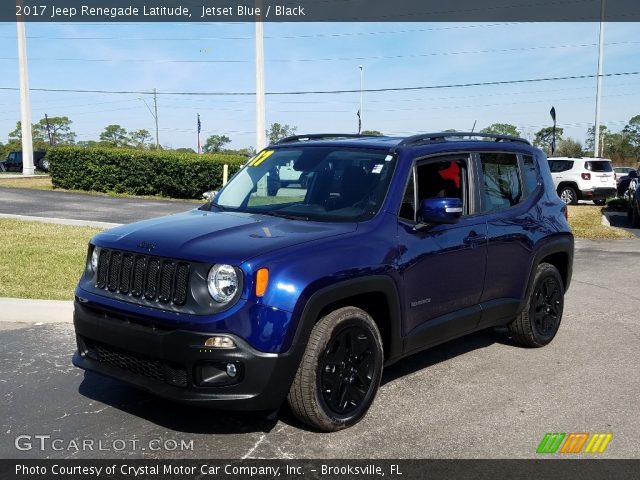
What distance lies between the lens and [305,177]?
5.11m

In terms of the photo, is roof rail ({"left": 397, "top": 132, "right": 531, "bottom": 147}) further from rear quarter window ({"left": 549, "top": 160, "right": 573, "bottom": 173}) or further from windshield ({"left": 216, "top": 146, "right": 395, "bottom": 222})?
rear quarter window ({"left": 549, "top": 160, "right": 573, "bottom": 173})

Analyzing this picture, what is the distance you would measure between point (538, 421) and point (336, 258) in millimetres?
1810

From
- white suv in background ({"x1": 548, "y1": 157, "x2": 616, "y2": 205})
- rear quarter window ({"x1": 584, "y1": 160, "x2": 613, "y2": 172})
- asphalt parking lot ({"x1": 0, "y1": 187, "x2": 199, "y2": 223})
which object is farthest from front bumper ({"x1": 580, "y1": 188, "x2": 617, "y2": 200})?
asphalt parking lot ({"x1": 0, "y1": 187, "x2": 199, "y2": 223})

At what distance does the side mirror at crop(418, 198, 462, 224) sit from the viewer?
4.59 m

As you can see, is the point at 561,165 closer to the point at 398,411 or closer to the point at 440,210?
the point at 440,210

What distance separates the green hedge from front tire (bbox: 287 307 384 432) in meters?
19.9

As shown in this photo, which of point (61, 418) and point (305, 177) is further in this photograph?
point (305, 177)

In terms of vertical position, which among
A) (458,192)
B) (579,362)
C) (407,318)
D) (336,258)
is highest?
(458,192)

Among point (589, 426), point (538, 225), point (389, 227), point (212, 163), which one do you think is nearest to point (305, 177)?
point (389, 227)

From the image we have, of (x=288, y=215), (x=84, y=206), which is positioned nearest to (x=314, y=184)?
(x=288, y=215)

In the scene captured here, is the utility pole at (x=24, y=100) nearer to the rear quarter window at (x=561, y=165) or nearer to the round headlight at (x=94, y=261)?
the rear quarter window at (x=561, y=165)

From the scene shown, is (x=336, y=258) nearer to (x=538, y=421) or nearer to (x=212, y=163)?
(x=538, y=421)

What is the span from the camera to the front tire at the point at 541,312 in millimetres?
6051

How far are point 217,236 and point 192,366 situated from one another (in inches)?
32.3
